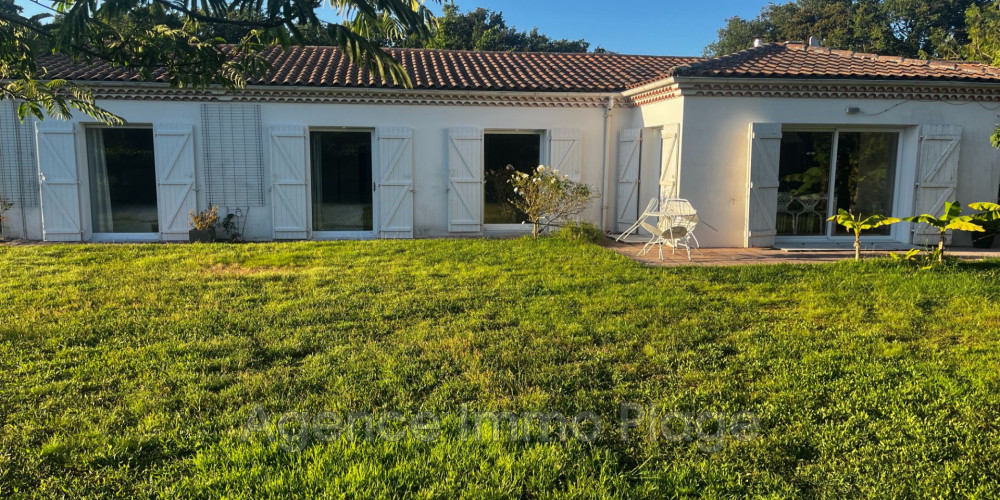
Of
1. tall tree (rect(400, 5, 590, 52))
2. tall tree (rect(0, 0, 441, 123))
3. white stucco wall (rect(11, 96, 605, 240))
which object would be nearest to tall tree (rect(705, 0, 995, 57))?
tall tree (rect(400, 5, 590, 52))

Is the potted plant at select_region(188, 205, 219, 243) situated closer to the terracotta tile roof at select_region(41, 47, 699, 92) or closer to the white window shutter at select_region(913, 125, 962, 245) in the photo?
the terracotta tile roof at select_region(41, 47, 699, 92)

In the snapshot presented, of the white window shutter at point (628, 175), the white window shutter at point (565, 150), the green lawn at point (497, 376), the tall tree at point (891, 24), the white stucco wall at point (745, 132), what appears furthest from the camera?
the tall tree at point (891, 24)

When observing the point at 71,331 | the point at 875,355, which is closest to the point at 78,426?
the point at 71,331

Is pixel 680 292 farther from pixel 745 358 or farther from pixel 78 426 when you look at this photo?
pixel 78 426

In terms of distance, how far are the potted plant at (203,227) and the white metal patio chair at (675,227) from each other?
684 cm

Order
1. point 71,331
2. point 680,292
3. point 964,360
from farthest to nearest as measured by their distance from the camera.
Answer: point 680,292, point 71,331, point 964,360

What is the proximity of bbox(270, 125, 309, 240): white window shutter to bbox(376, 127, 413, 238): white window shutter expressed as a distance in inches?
50.7

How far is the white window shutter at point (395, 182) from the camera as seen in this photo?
465 inches

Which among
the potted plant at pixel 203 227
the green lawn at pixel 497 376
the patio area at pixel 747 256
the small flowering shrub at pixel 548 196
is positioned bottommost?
the green lawn at pixel 497 376

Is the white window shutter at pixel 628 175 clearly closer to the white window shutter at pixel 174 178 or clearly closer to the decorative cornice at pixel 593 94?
the decorative cornice at pixel 593 94

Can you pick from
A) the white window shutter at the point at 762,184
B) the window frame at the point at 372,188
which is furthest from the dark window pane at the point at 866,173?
the window frame at the point at 372,188

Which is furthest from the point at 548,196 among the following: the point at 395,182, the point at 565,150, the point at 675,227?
the point at 395,182

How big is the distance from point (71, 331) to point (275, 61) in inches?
342

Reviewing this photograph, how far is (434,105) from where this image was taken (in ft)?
39.2
